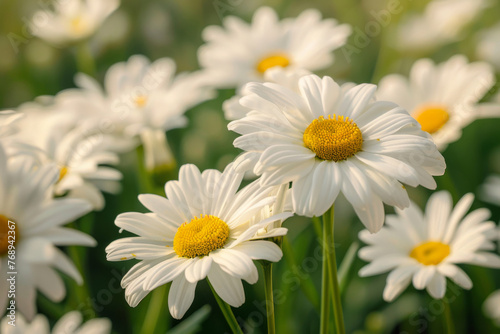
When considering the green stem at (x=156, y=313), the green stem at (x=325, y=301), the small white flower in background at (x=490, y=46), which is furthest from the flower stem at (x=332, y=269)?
the small white flower in background at (x=490, y=46)

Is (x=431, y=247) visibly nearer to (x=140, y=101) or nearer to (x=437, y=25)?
(x=140, y=101)

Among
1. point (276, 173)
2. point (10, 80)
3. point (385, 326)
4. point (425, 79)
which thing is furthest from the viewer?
point (10, 80)

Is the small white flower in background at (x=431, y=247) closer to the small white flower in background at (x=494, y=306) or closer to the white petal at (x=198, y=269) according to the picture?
the small white flower in background at (x=494, y=306)

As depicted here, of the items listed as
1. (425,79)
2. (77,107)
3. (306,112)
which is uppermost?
(77,107)

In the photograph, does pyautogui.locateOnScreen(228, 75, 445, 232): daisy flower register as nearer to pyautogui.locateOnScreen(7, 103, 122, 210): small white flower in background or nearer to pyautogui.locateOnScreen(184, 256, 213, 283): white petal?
pyautogui.locateOnScreen(184, 256, 213, 283): white petal

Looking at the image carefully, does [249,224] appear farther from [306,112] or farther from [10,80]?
[10,80]

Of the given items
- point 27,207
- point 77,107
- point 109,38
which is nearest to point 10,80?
point 109,38

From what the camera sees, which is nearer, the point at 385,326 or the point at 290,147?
the point at 290,147

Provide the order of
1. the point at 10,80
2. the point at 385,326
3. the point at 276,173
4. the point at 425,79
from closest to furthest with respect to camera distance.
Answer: the point at 276,173
the point at 385,326
the point at 425,79
the point at 10,80
